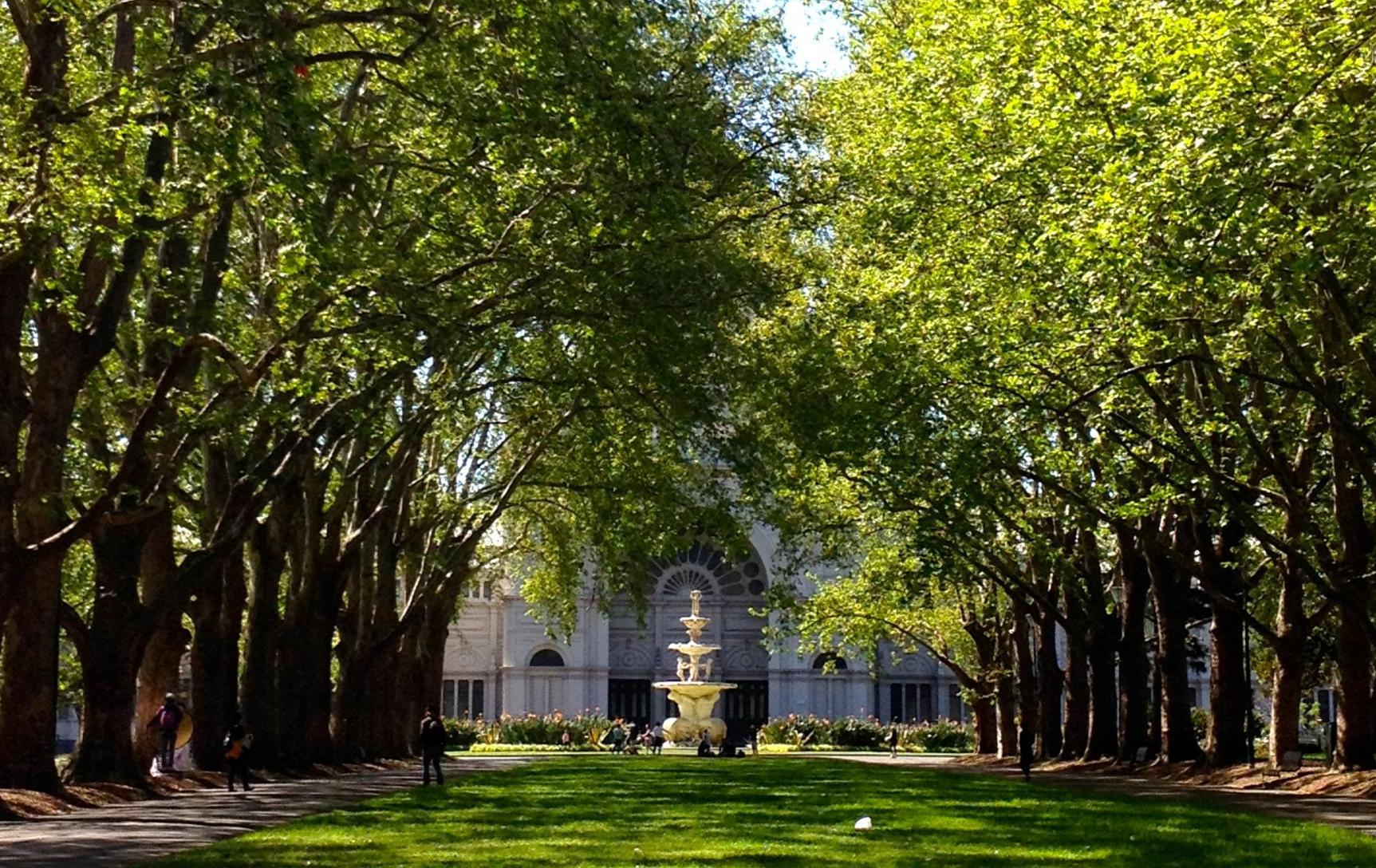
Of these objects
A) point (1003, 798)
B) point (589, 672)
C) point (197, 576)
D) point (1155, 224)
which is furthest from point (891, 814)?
point (589, 672)

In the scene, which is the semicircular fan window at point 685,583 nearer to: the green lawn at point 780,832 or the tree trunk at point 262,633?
the tree trunk at point 262,633

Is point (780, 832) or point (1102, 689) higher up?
point (1102, 689)

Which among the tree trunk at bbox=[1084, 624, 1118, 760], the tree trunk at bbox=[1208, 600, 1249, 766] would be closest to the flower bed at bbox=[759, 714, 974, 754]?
the tree trunk at bbox=[1084, 624, 1118, 760]

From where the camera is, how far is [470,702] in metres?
84.3

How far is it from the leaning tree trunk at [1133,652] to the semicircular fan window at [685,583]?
1667 inches

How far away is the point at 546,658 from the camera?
83438 mm

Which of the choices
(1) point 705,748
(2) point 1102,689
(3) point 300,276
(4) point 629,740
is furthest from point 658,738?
(3) point 300,276

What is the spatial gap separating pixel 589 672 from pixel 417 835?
63.0 metres

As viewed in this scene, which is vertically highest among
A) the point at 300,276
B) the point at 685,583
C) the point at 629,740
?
the point at 685,583

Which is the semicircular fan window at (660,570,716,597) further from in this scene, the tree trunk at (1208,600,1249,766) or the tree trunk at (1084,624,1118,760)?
the tree trunk at (1208,600,1249,766)

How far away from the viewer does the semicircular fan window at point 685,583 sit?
84.1 meters

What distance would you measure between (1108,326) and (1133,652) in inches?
652

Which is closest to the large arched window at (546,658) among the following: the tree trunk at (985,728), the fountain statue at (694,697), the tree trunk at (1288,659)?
the fountain statue at (694,697)

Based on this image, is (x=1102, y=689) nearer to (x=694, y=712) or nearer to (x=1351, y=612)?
(x=1351, y=612)
